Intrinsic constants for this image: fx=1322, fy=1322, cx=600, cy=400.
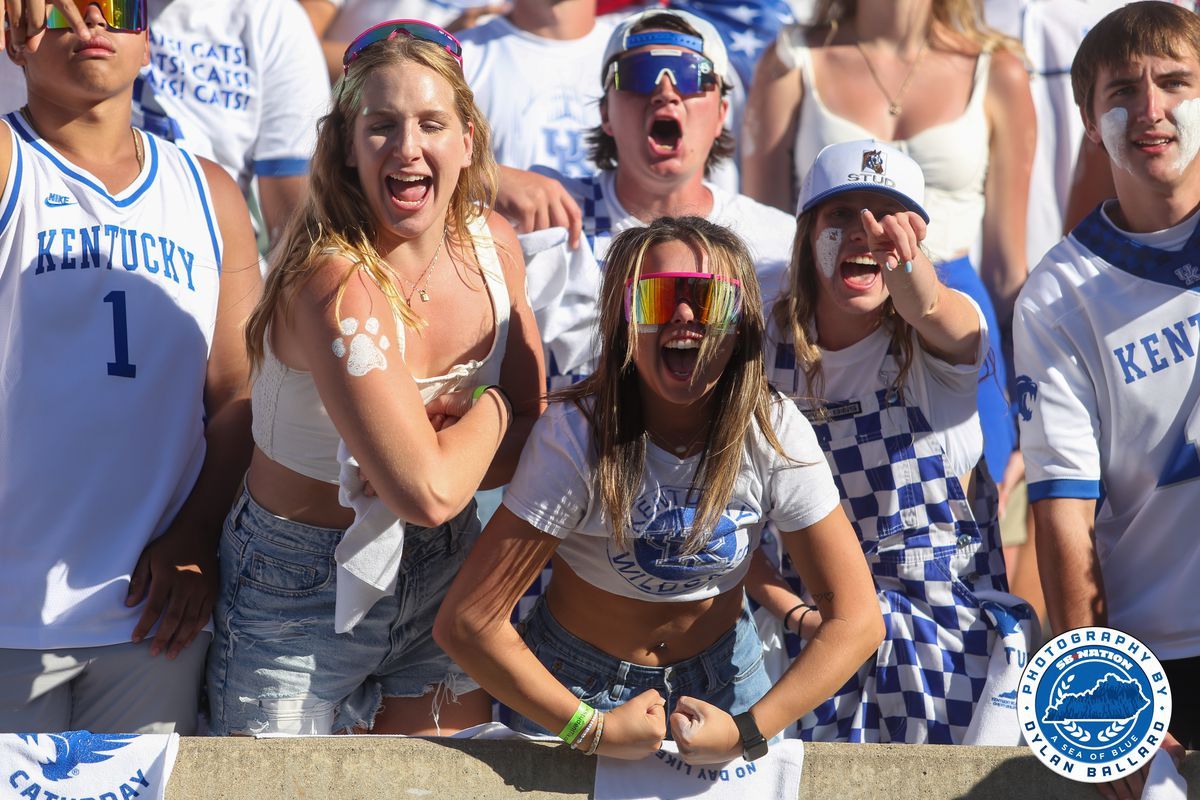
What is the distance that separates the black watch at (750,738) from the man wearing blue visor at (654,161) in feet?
4.24

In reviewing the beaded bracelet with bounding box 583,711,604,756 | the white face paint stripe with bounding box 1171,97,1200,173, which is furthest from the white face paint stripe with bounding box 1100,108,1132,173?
the beaded bracelet with bounding box 583,711,604,756

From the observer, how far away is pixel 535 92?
4.45 m

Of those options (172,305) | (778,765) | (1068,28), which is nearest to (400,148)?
(172,305)

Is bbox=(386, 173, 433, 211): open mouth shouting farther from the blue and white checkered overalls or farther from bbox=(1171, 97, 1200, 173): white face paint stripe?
bbox=(1171, 97, 1200, 173): white face paint stripe

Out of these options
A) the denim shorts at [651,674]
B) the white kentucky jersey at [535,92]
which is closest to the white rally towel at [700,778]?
the denim shorts at [651,674]

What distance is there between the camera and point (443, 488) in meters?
2.50

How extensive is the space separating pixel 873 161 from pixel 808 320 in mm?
400

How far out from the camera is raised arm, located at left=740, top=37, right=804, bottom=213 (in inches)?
172

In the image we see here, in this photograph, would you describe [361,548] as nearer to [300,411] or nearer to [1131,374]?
[300,411]

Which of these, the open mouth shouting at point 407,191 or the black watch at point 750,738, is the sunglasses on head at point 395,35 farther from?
the black watch at point 750,738

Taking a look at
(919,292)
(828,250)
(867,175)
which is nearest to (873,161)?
(867,175)

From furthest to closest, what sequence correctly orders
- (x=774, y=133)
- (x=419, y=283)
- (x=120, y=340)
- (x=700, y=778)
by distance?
(x=774, y=133), (x=120, y=340), (x=419, y=283), (x=700, y=778)

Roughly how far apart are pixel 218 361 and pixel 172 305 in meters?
0.19

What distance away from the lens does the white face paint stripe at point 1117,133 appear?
9.95 ft
